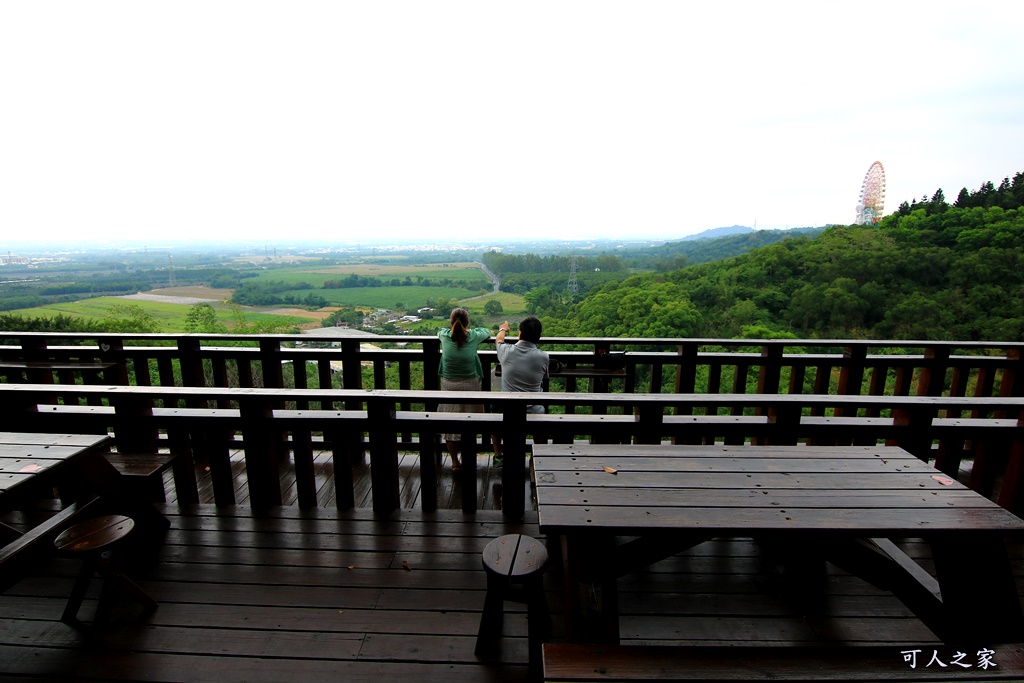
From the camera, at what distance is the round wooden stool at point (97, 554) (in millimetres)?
1700

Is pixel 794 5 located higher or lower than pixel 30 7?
higher

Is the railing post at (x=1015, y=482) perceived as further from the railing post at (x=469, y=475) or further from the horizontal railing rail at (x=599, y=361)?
the railing post at (x=469, y=475)

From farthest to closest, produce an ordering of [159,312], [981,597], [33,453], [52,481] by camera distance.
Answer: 1. [159,312]
2. [52,481]
3. [33,453]
4. [981,597]

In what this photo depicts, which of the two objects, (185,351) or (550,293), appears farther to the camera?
(550,293)

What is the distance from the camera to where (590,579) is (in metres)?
1.76

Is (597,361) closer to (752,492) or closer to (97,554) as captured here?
(752,492)

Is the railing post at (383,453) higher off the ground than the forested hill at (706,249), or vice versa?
the forested hill at (706,249)

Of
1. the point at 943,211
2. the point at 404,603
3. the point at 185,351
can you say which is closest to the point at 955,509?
the point at 404,603

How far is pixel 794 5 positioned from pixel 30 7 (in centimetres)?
1450

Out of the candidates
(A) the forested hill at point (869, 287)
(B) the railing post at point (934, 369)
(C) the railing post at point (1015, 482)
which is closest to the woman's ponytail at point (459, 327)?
(C) the railing post at point (1015, 482)

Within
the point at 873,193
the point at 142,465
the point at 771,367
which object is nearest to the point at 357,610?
the point at 142,465

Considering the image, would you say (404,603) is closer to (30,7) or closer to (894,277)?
(30,7)

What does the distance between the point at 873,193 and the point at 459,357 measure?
34.6 m

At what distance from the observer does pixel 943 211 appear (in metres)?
21.1
